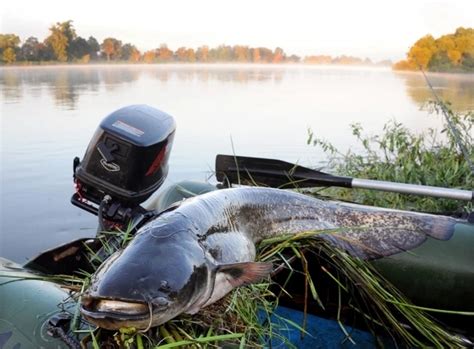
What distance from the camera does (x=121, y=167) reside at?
3.08m

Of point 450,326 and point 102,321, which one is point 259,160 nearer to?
point 450,326

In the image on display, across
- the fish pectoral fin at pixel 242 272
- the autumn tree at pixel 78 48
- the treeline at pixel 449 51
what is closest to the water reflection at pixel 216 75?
the autumn tree at pixel 78 48

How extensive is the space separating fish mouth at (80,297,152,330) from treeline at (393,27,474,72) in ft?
22.9

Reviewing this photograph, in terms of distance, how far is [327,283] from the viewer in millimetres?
2611

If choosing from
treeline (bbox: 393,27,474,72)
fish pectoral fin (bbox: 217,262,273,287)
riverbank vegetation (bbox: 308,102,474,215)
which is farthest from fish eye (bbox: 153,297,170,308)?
treeline (bbox: 393,27,474,72)

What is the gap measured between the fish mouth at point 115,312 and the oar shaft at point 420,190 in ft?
7.77

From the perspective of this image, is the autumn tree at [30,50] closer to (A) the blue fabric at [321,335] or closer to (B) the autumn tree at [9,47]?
(B) the autumn tree at [9,47]

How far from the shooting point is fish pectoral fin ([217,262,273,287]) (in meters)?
1.65

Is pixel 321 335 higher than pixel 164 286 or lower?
lower

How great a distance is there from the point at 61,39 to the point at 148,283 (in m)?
32.4

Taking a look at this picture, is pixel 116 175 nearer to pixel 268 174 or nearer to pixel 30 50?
A: pixel 268 174

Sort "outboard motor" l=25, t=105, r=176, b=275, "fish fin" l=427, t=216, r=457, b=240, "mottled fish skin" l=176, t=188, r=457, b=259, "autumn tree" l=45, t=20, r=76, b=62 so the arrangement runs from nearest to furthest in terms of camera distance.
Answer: "mottled fish skin" l=176, t=188, r=457, b=259
"fish fin" l=427, t=216, r=457, b=240
"outboard motor" l=25, t=105, r=176, b=275
"autumn tree" l=45, t=20, r=76, b=62

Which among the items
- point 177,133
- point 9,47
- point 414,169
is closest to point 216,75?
point 9,47

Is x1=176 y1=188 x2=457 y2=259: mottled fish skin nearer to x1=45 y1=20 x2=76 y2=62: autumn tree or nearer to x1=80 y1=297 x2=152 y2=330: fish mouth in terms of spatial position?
x1=80 y1=297 x2=152 y2=330: fish mouth
